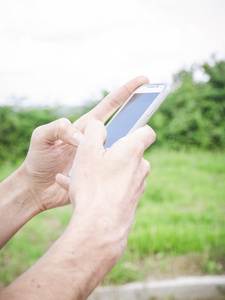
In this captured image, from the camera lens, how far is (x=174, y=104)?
6953 mm

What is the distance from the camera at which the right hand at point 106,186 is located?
3.20 feet

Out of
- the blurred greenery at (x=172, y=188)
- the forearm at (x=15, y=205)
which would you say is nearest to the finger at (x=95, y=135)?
the forearm at (x=15, y=205)

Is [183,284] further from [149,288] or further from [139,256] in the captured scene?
[139,256]

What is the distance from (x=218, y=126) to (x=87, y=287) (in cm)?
628

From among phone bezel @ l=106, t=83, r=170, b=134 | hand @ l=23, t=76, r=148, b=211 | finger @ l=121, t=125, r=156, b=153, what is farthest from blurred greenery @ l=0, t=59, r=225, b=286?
finger @ l=121, t=125, r=156, b=153

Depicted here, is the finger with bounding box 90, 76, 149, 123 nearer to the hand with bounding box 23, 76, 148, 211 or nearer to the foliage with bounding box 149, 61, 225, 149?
the hand with bounding box 23, 76, 148, 211

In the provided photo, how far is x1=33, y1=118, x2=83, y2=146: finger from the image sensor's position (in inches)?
54.3

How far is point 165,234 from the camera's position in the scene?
3088 mm

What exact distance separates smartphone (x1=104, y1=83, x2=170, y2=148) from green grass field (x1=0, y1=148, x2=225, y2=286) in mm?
1508

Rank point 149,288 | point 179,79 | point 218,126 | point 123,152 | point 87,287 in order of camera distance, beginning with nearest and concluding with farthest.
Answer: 1. point 87,287
2. point 123,152
3. point 149,288
4. point 218,126
5. point 179,79

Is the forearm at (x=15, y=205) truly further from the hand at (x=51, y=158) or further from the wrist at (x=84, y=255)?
the wrist at (x=84, y=255)

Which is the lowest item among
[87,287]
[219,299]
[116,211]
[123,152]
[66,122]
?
[219,299]

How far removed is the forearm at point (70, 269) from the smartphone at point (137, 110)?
703 millimetres

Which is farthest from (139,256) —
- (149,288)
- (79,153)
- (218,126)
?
(218,126)
